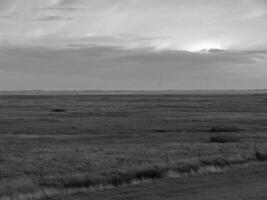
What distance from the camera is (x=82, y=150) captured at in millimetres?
34125

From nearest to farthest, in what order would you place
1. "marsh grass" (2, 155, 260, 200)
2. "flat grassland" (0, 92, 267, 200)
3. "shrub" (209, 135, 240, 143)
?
1. "marsh grass" (2, 155, 260, 200)
2. "flat grassland" (0, 92, 267, 200)
3. "shrub" (209, 135, 240, 143)

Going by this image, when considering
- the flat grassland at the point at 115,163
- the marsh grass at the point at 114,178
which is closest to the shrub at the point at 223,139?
the flat grassland at the point at 115,163

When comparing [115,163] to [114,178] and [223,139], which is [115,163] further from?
[223,139]

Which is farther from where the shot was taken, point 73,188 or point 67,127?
point 67,127

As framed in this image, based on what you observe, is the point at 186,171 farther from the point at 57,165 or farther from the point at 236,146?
the point at 236,146

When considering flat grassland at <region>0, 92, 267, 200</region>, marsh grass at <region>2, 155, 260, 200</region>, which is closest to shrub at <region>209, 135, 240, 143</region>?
flat grassland at <region>0, 92, 267, 200</region>

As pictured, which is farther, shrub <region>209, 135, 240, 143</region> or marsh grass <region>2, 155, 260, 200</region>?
shrub <region>209, 135, 240, 143</region>

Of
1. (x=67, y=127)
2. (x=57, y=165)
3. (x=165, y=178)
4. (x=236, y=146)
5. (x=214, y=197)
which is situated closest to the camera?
(x=214, y=197)

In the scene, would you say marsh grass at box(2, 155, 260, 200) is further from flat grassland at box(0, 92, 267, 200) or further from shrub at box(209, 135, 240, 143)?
shrub at box(209, 135, 240, 143)

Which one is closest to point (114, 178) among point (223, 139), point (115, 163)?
point (115, 163)

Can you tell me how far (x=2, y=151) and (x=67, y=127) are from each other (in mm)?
23816

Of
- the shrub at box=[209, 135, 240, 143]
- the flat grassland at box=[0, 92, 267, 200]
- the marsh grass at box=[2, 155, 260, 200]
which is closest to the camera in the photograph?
the marsh grass at box=[2, 155, 260, 200]

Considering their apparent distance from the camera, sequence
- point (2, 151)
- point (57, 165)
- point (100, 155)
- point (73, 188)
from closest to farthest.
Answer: point (73, 188) → point (57, 165) → point (100, 155) → point (2, 151)

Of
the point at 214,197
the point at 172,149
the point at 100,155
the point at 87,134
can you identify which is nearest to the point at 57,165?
the point at 100,155
